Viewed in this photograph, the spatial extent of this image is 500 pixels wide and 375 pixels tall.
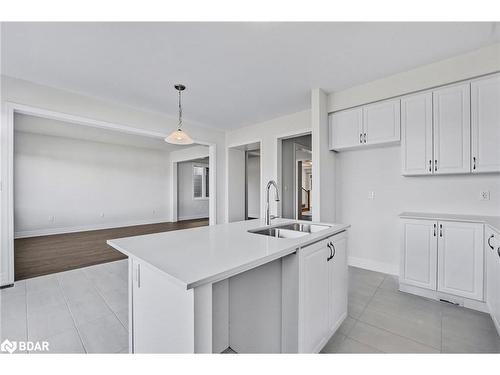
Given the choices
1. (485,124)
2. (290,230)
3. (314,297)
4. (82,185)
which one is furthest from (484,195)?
(82,185)

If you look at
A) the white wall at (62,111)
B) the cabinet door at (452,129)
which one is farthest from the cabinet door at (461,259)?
the white wall at (62,111)

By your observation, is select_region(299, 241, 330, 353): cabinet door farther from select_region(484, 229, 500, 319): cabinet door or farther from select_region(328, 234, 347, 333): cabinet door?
select_region(484, 229, 500, 319): cabinet door

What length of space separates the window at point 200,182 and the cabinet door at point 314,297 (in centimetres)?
773

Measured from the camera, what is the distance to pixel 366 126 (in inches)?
117

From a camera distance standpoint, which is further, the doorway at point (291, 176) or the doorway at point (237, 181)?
the doorway at point (237, 181)

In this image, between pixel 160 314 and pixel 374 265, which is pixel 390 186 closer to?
pixel 374 265

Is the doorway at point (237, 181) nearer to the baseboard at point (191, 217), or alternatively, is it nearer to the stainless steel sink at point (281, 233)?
the stainless steel sink at point (281, 233)

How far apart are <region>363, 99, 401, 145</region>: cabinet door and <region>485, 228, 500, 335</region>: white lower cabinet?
135cm

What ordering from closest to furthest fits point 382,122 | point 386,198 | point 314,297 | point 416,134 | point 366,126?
point 314,297, point 416,134, point 382,122, point 366,126, point 386,198

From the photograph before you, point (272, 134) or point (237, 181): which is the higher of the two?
point (272, 134)

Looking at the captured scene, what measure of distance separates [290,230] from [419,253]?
5.17 feet

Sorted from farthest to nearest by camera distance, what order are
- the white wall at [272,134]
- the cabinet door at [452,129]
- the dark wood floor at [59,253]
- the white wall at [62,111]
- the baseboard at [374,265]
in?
1. the white wall at [272,134]
2. the dark wood floor at [59,253]
3. the baseboard at [374,265]
4. the white wall at [62,111]
5. the cabinet door at [452,129]

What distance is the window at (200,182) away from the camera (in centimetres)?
888
